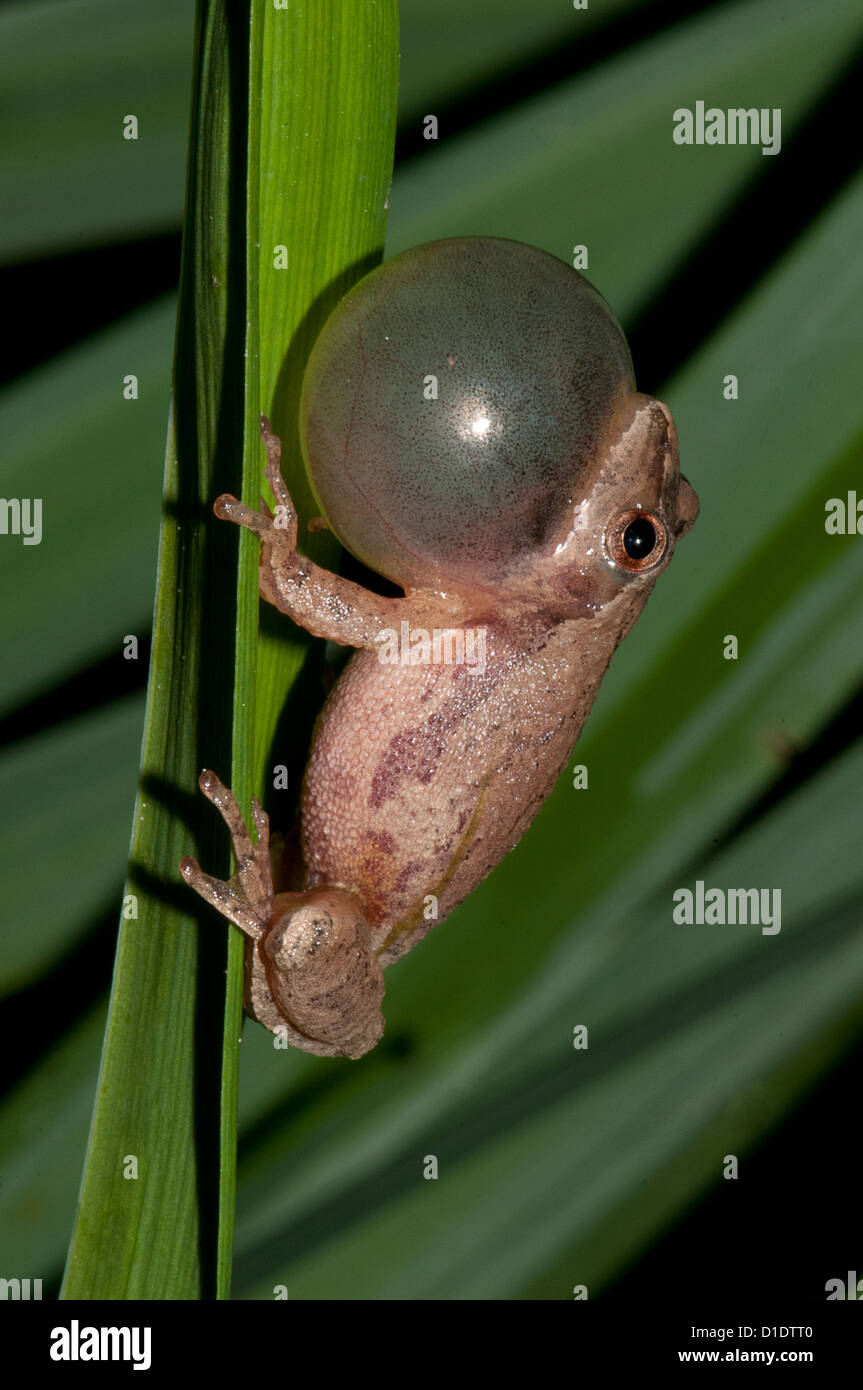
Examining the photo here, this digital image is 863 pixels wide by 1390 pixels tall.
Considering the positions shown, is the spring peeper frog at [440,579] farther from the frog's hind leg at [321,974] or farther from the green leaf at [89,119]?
the green leaf at [89,119]

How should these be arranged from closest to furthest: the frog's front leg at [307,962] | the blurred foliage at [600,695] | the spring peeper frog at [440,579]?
the spring peeper frog at [440,579] < the frog's front leg at [307,962] < the blurred foliage at [600,695]

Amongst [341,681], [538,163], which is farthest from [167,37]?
[341,681]

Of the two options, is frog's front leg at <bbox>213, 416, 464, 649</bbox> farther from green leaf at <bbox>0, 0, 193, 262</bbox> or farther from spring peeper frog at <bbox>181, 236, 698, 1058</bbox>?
green leaf at <bbox>0, 0, 193, 262</bbox>

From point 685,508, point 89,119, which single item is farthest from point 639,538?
point 89,119

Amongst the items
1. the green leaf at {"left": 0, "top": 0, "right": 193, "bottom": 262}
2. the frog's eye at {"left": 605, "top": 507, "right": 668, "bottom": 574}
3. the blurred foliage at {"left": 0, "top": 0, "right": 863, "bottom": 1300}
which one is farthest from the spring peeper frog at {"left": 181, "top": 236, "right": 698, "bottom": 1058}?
the green leaf at {"left": 0, "top": 0, "right": 193, "bottom": 262}

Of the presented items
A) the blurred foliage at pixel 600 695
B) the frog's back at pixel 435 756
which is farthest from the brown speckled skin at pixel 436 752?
the blurred foliage at pixel 600 695

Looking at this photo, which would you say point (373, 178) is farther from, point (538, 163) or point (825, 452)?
point (825, 452)
